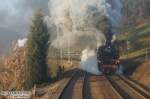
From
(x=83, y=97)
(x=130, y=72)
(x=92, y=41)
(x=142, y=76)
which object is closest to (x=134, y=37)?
(x=92, y=41)

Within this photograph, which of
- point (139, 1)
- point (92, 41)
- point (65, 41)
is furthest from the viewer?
point (139, 1)

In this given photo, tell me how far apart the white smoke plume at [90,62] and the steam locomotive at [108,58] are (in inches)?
131

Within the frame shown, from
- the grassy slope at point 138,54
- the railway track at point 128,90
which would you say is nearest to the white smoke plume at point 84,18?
the grassy slope at point 138,54

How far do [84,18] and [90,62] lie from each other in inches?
298

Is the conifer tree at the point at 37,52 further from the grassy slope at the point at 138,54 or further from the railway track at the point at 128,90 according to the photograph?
the grassy slope at the point at 138,54

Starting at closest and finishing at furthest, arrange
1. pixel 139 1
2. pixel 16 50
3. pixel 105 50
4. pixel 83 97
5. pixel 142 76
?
pixel 83 97 < pixel 142 76 < pixel 105 50 < pixel 16 50 < pixel 139 1

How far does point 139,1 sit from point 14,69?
8958 centimetres

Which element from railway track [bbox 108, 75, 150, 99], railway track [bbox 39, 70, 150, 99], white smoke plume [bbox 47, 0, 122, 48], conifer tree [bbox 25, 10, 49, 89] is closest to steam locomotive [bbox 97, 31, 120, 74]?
white smoke plume [bbox 47, 0, 122, 48]

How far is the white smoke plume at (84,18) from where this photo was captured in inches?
2798

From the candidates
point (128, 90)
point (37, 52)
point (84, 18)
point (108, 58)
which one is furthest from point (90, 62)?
point (128, 90)

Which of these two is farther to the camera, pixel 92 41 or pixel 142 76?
pixel 92 41

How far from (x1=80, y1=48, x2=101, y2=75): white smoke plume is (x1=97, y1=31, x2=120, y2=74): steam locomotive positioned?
10.9 ft

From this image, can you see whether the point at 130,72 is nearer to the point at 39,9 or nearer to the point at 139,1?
the point at 39,9

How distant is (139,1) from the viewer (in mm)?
159750
